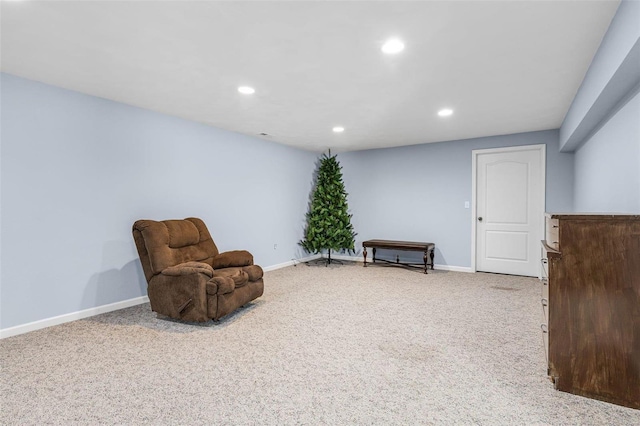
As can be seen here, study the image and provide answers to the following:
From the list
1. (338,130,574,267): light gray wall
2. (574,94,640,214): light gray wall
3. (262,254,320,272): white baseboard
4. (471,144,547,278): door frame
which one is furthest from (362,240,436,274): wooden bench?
(574,94,640,214): light gray wall

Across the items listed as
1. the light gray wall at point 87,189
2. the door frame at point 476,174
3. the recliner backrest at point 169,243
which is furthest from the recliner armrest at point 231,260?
the door frame at point 476,174

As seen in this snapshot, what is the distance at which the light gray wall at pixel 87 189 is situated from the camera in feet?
10.0

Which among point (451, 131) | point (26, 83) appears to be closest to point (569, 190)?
point (451, 131)

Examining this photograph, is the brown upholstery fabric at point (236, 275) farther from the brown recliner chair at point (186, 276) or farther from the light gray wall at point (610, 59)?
the light gray wall at point (610, 59)

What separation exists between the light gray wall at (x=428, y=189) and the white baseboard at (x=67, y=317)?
444 centimetres

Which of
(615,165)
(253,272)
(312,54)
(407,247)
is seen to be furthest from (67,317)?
(615,165)

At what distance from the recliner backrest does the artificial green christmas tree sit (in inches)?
106

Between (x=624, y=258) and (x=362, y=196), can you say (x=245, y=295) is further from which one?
(x=362, y=196)

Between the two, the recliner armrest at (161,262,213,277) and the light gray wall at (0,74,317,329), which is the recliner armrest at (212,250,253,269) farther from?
the light gray wall at (0,74,317,329)

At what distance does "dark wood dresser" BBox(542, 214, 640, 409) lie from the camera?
1905 mm

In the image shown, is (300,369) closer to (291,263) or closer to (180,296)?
(180,296)

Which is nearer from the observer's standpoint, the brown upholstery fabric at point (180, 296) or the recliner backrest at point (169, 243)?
the brown upholstery fabric at point (180, 296)

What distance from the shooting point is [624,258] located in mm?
1927

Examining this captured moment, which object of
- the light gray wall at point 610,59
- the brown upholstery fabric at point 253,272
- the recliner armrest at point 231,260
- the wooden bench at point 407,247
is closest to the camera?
the light gray wall at point 610,59
